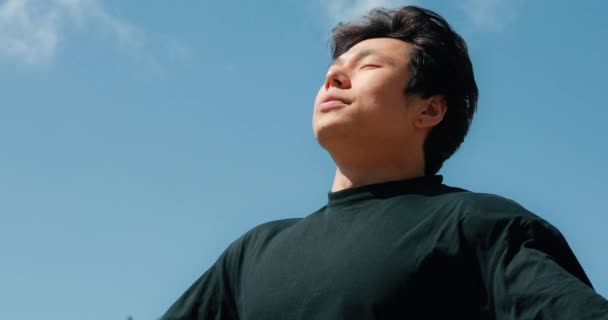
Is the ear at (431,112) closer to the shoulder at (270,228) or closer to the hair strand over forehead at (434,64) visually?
the hair strand over forehead at (434,64)

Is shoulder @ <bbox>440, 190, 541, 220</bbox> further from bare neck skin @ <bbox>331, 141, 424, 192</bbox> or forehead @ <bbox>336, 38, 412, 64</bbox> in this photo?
forehead @ <bbox>336, 38, 412, 64</bbox>

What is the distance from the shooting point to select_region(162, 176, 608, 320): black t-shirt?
3.65 m

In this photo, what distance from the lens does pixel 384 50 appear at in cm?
477

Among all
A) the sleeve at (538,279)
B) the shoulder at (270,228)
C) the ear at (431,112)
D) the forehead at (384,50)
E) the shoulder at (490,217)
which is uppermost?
the forehead at (384,50)

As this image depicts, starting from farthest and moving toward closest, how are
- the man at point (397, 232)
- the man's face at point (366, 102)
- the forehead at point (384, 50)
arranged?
1. the forehead at point (384, 50)
2. the man's face at point (366, 102)
3. the man at point (397, 232)

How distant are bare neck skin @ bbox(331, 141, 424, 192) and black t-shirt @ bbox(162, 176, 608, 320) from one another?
0.07m

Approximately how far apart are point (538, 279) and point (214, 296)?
1.68m

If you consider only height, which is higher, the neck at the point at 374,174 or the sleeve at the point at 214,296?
the neck at the point at 374,174

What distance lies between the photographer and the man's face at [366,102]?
14.7 feet

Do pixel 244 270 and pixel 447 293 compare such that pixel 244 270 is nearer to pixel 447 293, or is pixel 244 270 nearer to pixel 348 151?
pixel 348 151

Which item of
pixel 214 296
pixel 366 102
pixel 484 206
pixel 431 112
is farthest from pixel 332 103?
pixel 214 296

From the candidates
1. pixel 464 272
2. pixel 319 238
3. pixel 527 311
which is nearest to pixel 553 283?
A: pixel 527 311

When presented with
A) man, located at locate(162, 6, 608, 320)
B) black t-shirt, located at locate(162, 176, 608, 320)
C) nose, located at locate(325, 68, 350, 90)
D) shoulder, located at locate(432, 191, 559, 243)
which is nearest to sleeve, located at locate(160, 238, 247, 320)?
man, located at locate(162, 6, 608, 320)

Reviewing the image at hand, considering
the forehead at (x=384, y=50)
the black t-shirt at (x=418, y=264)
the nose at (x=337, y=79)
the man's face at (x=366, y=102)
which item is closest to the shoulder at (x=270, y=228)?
the black t-shirt at (x=418, y=264)
